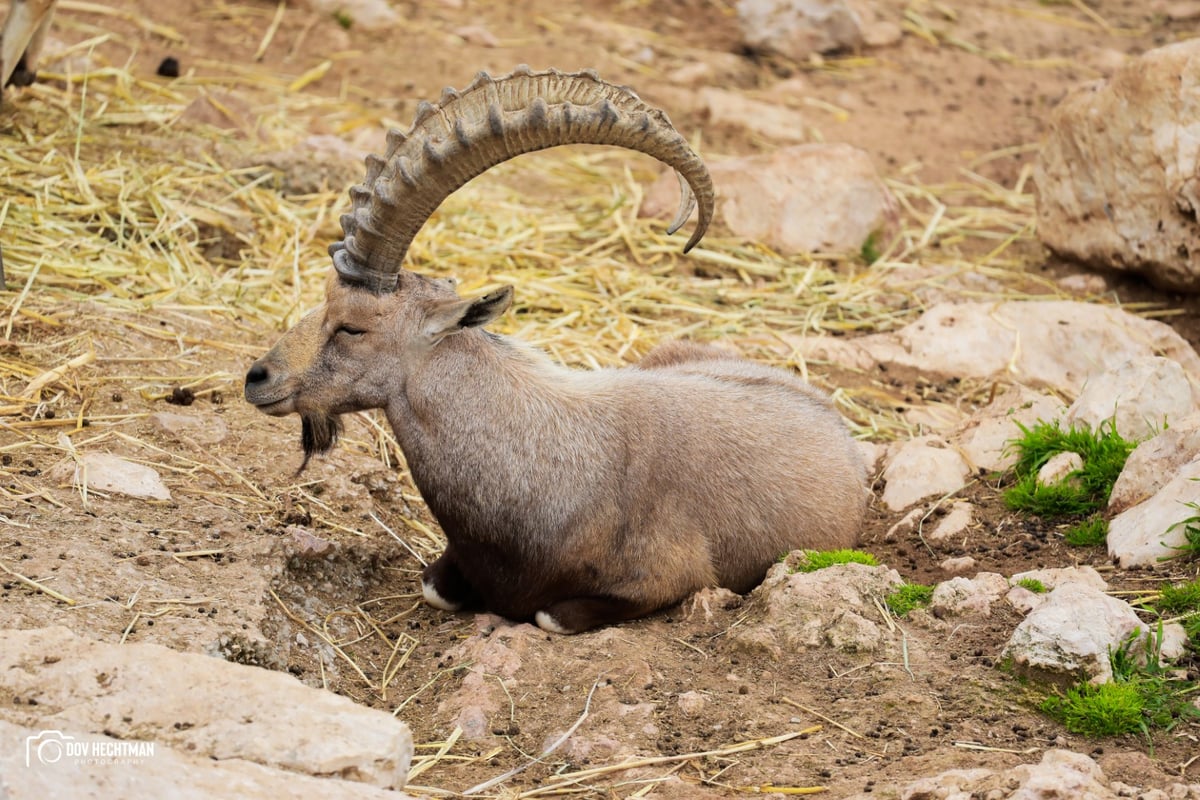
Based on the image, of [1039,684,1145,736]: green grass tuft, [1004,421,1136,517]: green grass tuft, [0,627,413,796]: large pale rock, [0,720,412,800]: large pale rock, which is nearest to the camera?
[0,720,412,800]: large pale rock

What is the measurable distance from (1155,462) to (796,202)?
462 centimetres

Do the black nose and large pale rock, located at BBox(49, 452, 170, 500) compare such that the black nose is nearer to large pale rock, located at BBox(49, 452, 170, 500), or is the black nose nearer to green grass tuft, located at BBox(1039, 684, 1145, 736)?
large pale rock, located at BBox(49, 452, 170, 500)

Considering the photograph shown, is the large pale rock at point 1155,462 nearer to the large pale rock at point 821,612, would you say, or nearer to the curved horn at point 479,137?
the large pale rock at point 821,612

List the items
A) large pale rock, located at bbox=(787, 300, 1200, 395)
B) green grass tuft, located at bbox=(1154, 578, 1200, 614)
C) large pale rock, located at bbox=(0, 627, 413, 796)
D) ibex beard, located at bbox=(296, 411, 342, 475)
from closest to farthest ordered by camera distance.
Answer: large pale rock, located at bbox=(0, 627, 413, 796) < green grass tuft, located at bbox=(1154, 578, 1200, 614) < ibex beard, located at bbox=(296, 411, 342, 475) < large pale rock, located at bbox=(787, 300, 1200, 395)

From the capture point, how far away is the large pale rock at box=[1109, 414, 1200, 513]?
19.7 ft

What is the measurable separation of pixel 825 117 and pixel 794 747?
30.7 feet

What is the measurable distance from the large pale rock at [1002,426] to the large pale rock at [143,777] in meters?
4.33

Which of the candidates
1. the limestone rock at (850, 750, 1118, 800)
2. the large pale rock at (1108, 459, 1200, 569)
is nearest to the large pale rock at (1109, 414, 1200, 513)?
the large pale rock at (1108, 459, 1200, 569)

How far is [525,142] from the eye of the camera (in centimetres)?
534

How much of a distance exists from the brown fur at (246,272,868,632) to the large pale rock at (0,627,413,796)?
1655 mm

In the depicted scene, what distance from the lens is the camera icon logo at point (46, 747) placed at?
11.5ft

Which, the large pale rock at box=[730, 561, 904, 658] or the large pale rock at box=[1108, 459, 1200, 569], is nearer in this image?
the large pale rock at box=[730, 561, 904, 658]

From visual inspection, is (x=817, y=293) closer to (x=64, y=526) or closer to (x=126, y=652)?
(x=64, y=526)

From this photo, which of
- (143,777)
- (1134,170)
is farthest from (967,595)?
(1134,170)
